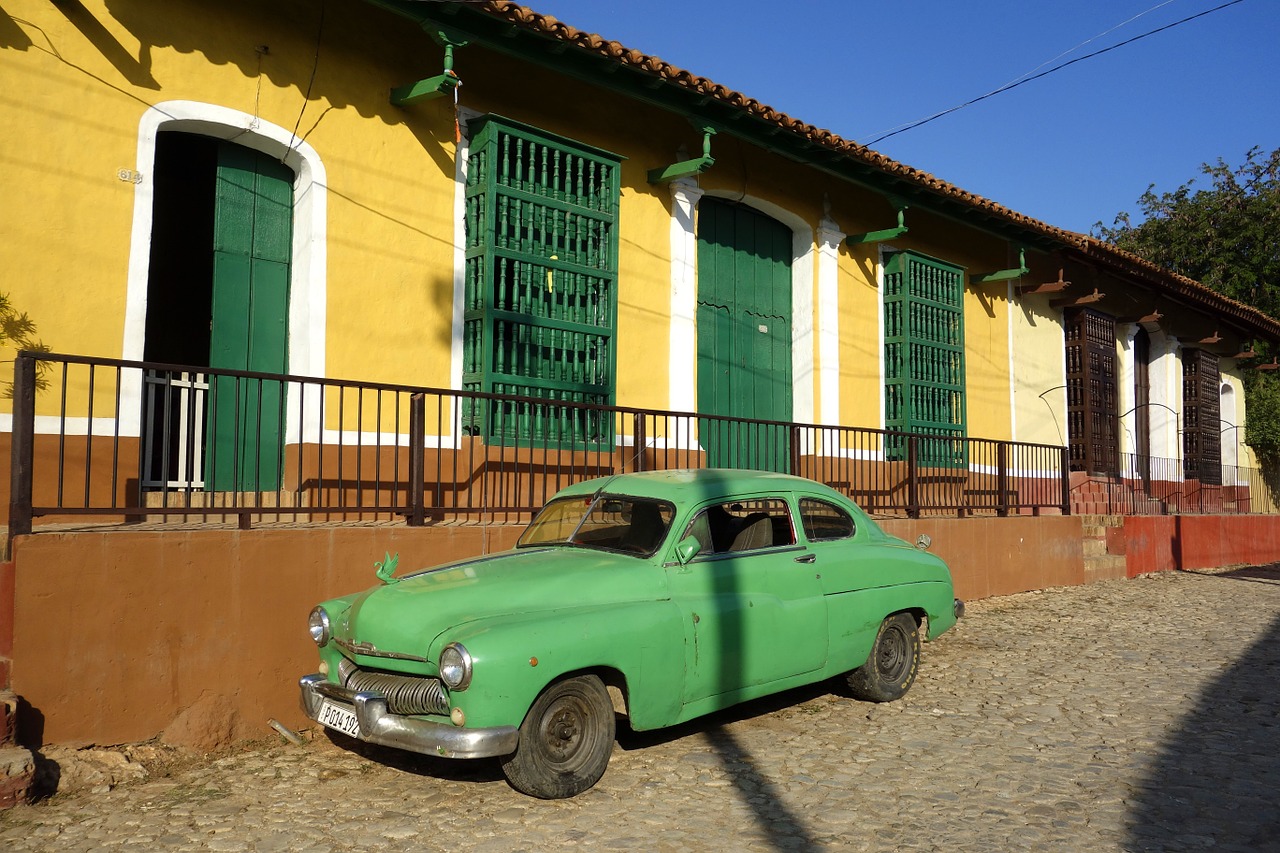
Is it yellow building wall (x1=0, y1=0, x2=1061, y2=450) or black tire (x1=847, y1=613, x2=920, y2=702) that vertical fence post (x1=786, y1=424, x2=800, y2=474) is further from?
black tire (x1=847, y1=613, x2=920, y2=702)

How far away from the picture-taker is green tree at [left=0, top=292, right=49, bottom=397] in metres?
6.43

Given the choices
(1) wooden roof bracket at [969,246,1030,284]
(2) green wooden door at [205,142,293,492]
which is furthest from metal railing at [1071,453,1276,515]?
(2) green wooden door at [205,142,293,492]

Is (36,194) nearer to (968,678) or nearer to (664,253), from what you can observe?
(664,253)

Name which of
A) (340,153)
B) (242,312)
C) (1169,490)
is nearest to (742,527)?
(242,312)

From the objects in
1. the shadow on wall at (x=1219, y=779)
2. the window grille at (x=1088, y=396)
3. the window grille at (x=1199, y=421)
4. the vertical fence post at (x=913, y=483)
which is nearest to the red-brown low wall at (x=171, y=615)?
the shadow on wall at (x=1219, y=779)

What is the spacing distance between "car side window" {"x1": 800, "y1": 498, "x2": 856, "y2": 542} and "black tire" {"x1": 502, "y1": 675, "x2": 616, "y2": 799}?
199cm

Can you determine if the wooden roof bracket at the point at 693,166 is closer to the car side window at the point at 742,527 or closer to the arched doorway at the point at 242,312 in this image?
the arched doorway at the point at 242,312

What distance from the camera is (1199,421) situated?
774 inches

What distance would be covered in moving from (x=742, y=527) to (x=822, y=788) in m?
1.57

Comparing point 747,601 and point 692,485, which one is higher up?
point 692,485

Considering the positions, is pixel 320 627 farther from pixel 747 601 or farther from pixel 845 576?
pixel 845 576

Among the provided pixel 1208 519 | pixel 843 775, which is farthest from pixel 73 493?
pixel 1208 519

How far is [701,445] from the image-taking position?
10359mm

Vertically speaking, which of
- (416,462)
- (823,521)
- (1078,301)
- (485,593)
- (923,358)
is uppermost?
(1078,301)
